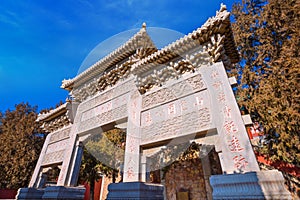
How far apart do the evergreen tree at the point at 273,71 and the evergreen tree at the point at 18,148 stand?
10987 mm

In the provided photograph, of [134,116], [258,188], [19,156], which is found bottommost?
[258,188]

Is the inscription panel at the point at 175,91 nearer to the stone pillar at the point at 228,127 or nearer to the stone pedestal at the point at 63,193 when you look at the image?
the stone pillar at the point at 228,127

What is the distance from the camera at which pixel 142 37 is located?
5.11m

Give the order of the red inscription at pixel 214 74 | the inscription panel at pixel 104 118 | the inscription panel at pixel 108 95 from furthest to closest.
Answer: the inscription panel at pixel 108 95 → the inscription panel at pixel 104 118 → the red inscription at pixel 214 74

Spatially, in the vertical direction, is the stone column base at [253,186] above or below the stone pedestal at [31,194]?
below

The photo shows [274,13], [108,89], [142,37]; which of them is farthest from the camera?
[274,13]

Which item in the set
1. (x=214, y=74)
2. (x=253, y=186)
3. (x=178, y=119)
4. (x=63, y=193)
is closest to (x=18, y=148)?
(x=63, y=193)

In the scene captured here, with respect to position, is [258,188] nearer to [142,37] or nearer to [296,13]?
[142,37]

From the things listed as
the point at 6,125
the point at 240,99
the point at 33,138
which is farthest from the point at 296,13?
the point at 6,125

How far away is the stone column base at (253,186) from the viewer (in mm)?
2342

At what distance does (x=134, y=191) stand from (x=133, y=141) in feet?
3.47

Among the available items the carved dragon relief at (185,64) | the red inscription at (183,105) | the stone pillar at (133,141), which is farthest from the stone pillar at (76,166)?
the red inscription at (183,105)

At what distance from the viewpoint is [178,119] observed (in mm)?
3770

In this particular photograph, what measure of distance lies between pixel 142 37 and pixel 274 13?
522 cm
